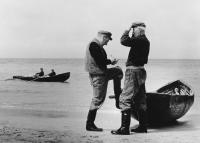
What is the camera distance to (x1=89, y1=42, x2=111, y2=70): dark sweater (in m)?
7.04

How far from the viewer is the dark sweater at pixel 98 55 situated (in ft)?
23.1

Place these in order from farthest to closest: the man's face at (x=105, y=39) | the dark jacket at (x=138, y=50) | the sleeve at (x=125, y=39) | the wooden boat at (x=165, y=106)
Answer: the wooden boat at (x=165, y=106)
the man's face at (x=105, y=39)
the dark jacket at (x=138, y=50)
the sleeve at (x=125, y=39)

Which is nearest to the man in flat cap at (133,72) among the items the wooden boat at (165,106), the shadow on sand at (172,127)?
the shadow on sand at (172,127)

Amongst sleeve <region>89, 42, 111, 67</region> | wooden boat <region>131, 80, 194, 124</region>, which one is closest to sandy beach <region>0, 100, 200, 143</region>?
wooden boat <region>131, 80, 194, 124</region>

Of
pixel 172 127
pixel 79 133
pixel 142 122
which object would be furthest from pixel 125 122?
pixel 172 127

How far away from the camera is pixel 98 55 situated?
7031mm

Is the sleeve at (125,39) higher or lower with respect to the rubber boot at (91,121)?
higher

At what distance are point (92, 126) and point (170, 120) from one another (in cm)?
192

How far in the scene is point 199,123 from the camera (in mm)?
8906

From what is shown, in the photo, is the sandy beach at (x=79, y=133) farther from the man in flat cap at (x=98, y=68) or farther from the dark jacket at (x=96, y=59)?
the dark jacket at (x=96, y=59)

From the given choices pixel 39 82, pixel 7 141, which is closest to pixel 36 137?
pixel 7 141

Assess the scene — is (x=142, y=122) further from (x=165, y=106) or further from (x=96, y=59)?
(x=96, y=59)

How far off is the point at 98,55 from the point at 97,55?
0.06 ft

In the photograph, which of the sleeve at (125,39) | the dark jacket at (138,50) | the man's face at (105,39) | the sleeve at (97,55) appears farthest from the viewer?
the man's face at (105,39)
